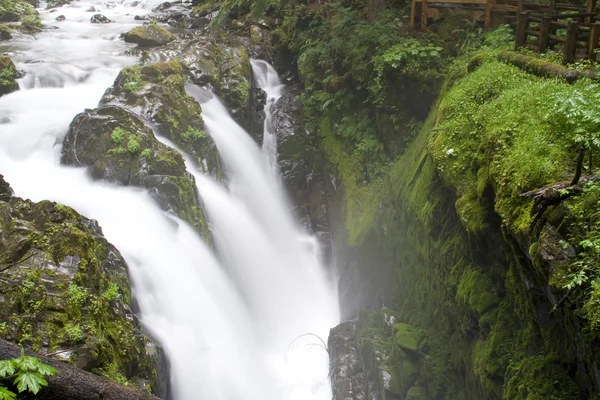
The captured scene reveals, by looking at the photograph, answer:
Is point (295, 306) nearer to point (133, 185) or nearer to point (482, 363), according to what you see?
point (133, 185)

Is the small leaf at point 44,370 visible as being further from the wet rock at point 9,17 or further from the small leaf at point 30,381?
the wet rock at point 9,17

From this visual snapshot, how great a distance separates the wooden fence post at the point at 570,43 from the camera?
698 centimetres

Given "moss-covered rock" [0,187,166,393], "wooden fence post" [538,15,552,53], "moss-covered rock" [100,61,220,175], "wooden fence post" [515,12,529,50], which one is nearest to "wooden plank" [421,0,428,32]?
"wooden fence post" [515,12,529,50]

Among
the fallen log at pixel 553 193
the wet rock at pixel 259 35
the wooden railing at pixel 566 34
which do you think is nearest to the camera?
the fallen log at pixel 553 193

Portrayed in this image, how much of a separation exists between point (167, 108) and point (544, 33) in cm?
869

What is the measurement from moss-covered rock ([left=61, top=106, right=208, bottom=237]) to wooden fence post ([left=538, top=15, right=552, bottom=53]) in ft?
23.8

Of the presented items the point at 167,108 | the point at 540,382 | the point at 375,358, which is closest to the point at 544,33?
the point at 540,382

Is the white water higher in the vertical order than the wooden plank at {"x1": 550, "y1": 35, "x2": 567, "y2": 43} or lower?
lower

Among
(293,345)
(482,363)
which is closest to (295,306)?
(293,345)

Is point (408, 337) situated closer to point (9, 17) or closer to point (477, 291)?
point (477, 291)

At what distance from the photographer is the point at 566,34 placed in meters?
7.07

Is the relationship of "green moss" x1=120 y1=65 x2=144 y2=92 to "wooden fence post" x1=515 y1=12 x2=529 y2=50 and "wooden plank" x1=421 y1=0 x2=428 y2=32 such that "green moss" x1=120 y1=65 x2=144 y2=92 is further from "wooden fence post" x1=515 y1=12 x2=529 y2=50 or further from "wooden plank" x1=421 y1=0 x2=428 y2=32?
"wooden fence post" x1=515 y1=12 x2=529 y2=50

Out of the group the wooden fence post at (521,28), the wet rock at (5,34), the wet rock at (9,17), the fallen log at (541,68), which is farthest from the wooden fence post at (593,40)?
the wet rock at (9,17)

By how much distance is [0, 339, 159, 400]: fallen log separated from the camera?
371 cm
